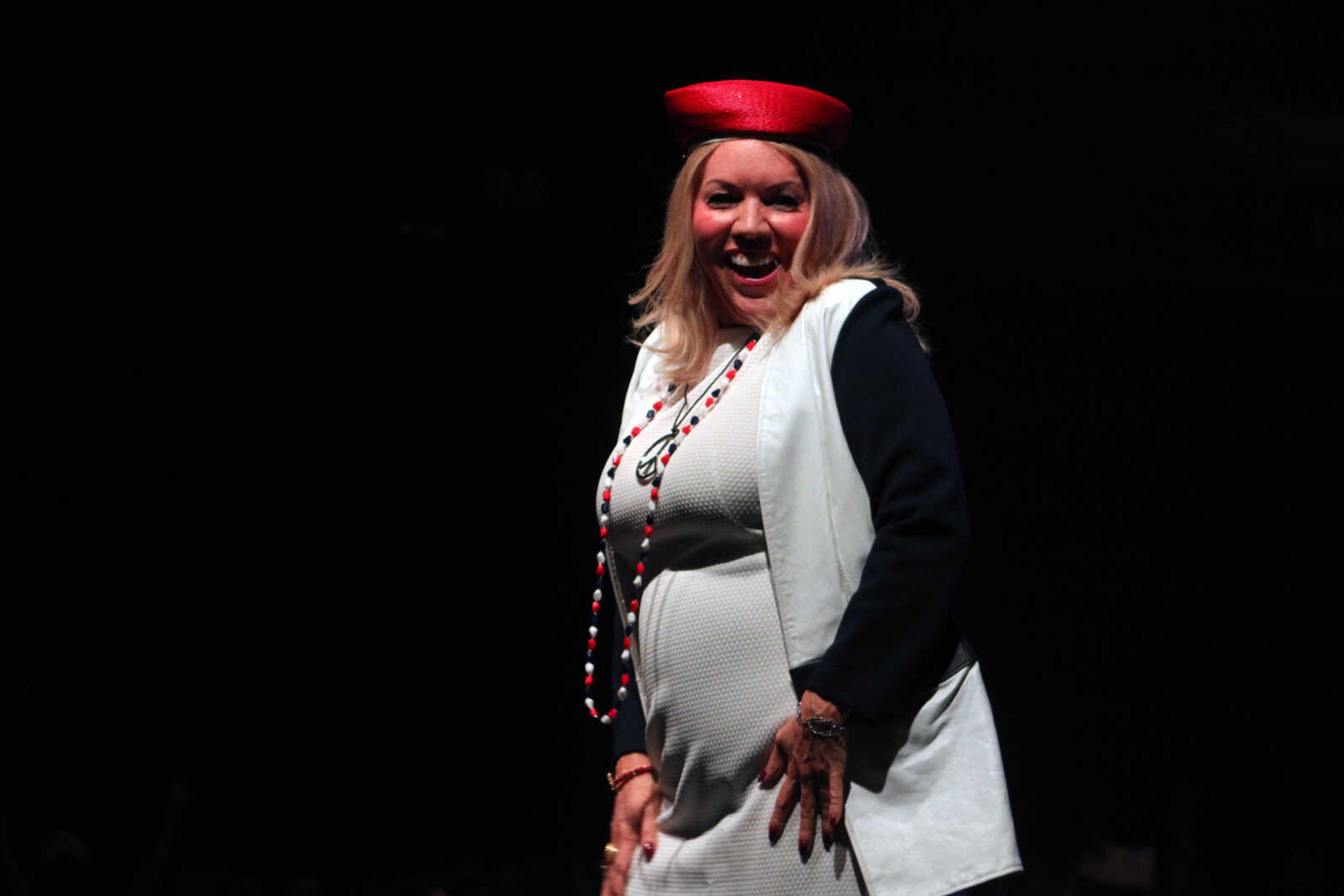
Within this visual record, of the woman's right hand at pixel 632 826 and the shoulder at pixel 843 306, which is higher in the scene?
the shoulder at pixel 843 306

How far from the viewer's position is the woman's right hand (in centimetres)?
159

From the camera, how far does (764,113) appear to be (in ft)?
5.62

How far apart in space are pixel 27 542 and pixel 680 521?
1.64 meters

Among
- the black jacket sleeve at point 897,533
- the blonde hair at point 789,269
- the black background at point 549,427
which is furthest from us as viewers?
the black background at point 549,427

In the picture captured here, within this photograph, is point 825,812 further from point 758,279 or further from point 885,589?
point 758,279

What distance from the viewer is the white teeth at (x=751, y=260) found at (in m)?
1.70

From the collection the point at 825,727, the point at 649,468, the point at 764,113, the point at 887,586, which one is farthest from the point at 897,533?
the point at 764,113

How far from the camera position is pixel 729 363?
1.69 meters


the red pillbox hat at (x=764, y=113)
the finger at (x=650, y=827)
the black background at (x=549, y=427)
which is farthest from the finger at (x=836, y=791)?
the black background at (x=549, y=427)

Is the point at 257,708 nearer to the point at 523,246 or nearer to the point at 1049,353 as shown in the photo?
the point at 523,246

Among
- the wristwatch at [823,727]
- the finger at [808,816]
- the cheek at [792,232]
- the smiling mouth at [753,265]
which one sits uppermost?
the cheek at [792,232]

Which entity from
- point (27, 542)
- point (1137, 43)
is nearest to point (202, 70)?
point (27, 542)

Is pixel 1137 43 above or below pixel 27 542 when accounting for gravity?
above

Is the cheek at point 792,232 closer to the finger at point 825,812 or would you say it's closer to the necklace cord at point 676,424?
the necklace cord at point 676,424
